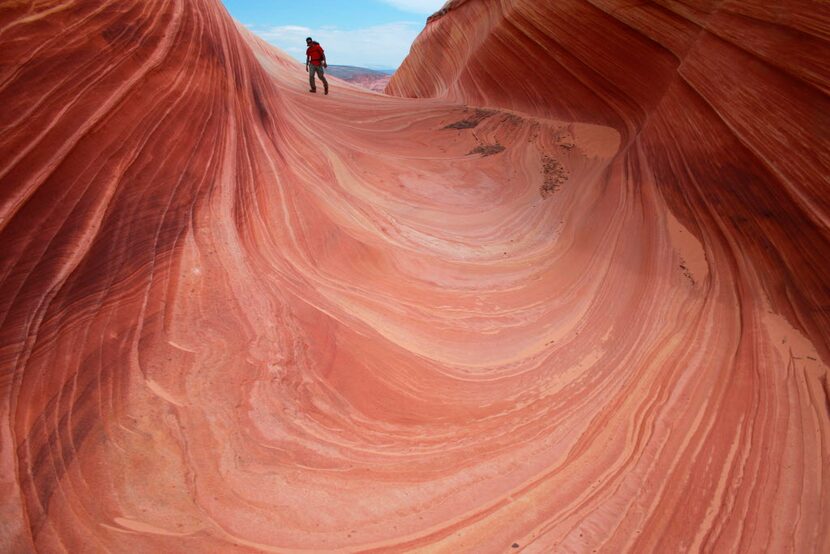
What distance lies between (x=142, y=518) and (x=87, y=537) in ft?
0.48

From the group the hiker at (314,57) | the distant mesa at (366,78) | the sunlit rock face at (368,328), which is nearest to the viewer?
the sunlit rock face at (368,328)

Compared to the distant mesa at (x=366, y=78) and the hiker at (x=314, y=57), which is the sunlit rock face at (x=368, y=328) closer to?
the hiker at (x=314, y=57)

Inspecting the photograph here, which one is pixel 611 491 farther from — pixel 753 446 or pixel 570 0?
pixel 570 0

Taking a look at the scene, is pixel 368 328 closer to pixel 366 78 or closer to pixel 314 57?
pixel 314 57

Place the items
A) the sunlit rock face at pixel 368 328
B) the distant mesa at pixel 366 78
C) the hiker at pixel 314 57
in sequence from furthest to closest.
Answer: the distant mesa at pixel 366 78 → the hiker at pixel 314 57 → the sunlit rock face at pixel 368 328

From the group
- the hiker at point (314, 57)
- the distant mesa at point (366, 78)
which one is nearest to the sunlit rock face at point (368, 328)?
the hiker at point (314, 57)

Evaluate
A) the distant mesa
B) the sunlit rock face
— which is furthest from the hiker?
the distant mesa

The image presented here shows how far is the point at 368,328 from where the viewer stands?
2459 mm

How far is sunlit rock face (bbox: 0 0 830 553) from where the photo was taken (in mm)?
1564

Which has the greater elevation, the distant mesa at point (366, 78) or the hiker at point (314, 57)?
the distant mesa at point (366, 78)

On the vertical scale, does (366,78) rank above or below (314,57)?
above

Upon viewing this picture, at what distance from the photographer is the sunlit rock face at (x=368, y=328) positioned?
156 cm

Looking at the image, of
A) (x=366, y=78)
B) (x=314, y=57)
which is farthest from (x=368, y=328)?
(x=366, y=78)

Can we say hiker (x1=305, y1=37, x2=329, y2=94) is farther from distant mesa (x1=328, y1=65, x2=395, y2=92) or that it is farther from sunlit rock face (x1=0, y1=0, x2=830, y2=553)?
distant mesa (x1=328, y1=65, x2=395, y2=92)
